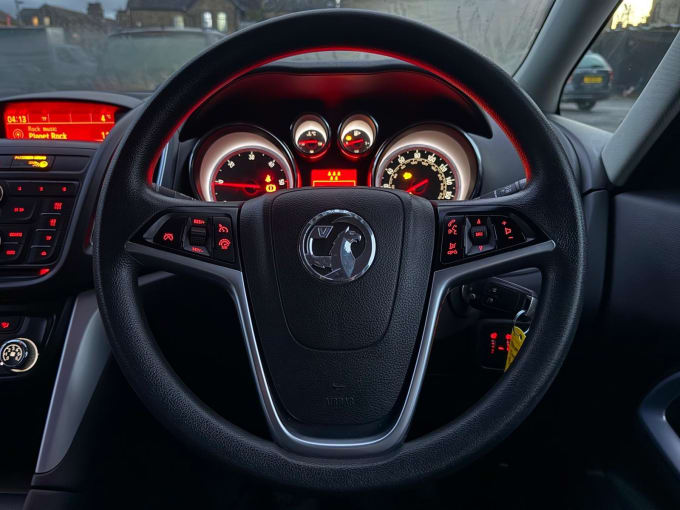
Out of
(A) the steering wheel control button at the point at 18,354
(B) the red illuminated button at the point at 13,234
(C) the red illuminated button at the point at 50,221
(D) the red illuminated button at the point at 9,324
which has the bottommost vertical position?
(A) the steering wheel control button at the point at 18,354

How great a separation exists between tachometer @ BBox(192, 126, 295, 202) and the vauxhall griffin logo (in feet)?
2.69

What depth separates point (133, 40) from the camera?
1927 mm

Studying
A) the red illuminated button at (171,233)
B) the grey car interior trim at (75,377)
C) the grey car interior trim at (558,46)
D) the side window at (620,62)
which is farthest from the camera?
the grey car interior trim at (558,46)

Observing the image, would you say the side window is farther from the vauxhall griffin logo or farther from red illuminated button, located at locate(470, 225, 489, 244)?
the vauxhall griffin logo

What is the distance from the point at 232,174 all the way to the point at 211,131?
0.53ft

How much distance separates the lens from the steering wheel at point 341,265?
987 mm

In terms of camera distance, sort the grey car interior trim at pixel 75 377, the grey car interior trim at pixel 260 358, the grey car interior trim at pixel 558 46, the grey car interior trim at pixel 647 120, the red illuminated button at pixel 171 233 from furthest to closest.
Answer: the grey car interior trim at pixel 558 46 < the grey car interior trim at pixel 647 120 < the grey car interior trim at pixel 75 377 < the red illuminated button at pixel 171 233 < the grey car interior trim at pixel 260 358

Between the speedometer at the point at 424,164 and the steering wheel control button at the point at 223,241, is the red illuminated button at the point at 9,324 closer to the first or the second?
the steering wheel control button at the point at 223,241

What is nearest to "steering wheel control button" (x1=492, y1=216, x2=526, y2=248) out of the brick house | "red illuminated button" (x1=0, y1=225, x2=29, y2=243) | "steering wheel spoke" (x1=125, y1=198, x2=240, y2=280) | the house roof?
"steering wheel spoke" (x1=125, y1=198, x2=240, y2=280)

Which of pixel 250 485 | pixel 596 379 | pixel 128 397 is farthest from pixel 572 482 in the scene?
pixel 128 397

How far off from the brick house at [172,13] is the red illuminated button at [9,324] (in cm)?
86

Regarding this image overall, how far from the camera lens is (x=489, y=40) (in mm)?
1803

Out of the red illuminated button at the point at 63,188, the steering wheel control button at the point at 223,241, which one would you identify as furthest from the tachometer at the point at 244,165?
the steering wheel control button at the point at 223,241

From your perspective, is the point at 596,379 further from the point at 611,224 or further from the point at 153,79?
the point at 153,79
